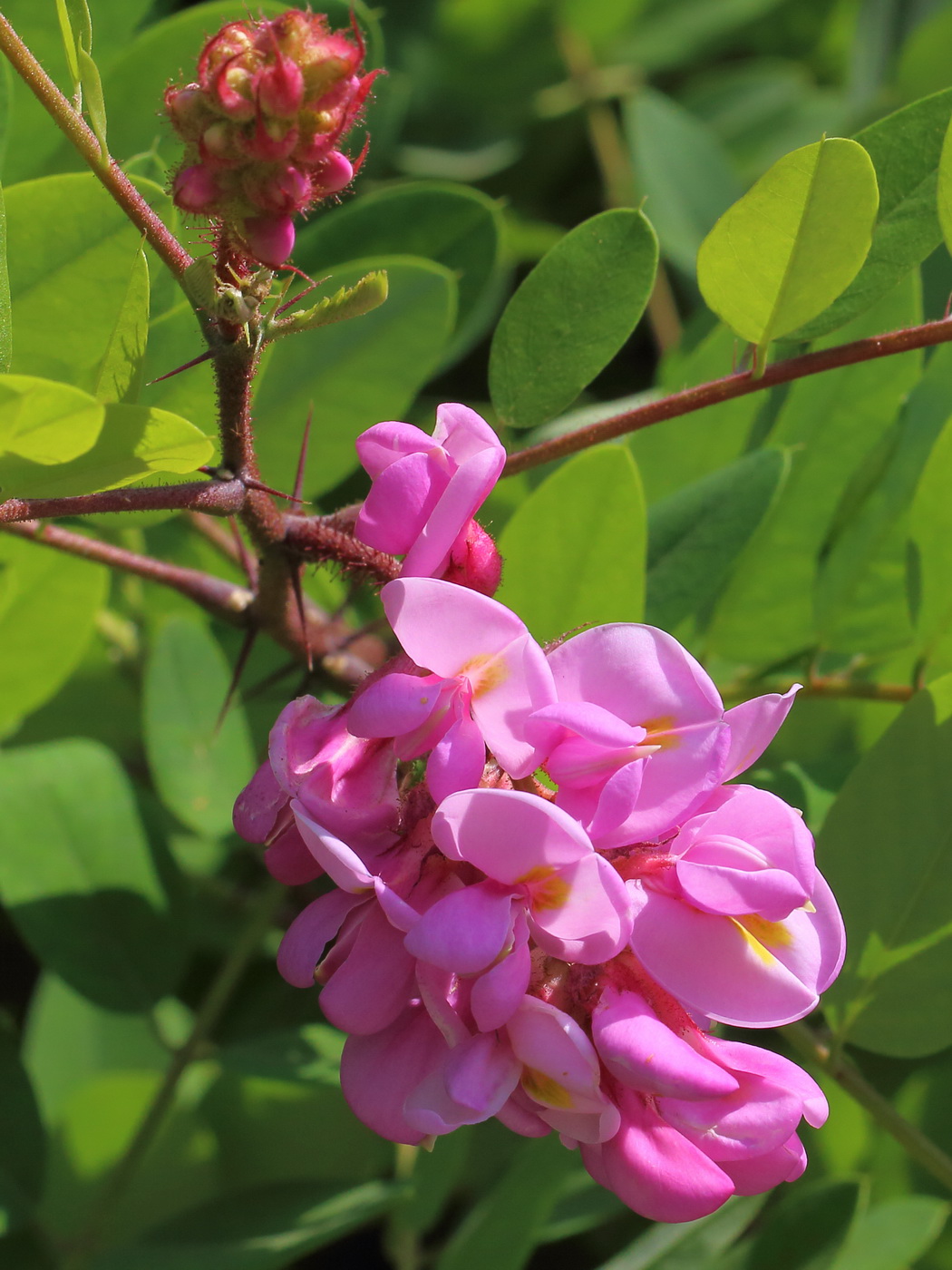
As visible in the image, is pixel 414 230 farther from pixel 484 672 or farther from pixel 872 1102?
pixel 872 1102

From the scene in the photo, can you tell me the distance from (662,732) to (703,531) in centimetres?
41

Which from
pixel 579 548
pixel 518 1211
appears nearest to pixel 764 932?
pixel 579 548

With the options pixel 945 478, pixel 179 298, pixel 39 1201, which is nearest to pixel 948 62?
pixel 945 478

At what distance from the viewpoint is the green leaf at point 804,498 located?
1.10 m

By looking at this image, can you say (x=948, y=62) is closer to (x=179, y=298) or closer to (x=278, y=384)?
(x=278, y=384)

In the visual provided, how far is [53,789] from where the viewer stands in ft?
3.92

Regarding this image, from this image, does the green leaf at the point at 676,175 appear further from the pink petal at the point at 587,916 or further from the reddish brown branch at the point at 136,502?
the pink petal at the point at 587,916

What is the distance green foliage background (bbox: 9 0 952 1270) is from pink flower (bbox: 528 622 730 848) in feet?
0.80

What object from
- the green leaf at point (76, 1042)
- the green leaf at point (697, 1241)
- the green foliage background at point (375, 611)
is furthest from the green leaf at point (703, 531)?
the green leaf at point (76, 1042)

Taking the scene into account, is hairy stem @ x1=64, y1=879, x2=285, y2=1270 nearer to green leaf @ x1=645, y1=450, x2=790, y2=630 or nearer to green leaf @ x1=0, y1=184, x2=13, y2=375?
green leaf @ x1=645, y1=450, x2=790, y2=630

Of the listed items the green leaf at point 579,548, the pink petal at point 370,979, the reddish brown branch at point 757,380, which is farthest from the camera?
the green leaf at point 579,548

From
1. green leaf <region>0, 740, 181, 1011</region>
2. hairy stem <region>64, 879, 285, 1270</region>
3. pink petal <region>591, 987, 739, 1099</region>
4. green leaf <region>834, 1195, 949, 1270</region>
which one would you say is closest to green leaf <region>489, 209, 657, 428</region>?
pink petal <region>591, 987, 739, 1099</region>

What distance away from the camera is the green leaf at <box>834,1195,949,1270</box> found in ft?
3.58

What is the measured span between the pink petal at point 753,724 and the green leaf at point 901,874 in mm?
229
